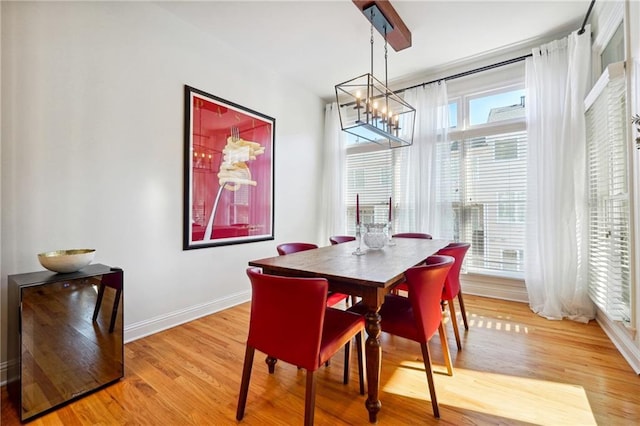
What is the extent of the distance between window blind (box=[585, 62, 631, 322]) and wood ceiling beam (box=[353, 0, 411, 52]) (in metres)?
1.68

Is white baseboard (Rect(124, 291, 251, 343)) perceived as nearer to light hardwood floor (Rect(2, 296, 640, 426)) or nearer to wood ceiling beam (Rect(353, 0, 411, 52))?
light hardwood floor (Rect(2, 296, 640, 426))

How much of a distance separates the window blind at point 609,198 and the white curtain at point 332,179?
2906mm

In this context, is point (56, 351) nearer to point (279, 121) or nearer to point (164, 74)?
point (164, 74)

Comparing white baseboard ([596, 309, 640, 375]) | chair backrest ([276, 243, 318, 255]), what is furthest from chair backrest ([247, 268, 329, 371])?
white baseboard ([596, 309, 640, 375])

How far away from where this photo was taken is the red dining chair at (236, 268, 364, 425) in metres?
1.28

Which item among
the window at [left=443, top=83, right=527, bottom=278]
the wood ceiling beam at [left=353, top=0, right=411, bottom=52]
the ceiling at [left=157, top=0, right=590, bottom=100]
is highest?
the ceiling at [left=157, top=0, right=590, bottom=100]

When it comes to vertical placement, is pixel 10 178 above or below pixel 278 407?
above

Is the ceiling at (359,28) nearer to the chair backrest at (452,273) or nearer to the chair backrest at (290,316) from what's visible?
the chair backrest at (452,273)

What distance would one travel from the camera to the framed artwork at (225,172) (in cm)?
285

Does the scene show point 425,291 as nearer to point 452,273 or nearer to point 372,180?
point 452,273

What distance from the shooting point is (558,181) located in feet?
9.60

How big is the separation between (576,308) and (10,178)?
4.82 metres

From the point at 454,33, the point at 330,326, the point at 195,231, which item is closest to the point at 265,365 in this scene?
the point at 330,326

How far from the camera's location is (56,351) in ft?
5.25
